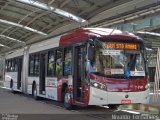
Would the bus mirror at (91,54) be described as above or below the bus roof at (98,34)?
below

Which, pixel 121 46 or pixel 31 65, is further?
pixel 31 65

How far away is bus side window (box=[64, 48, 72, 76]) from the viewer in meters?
16.4

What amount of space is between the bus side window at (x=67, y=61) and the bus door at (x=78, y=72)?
0.51 metres

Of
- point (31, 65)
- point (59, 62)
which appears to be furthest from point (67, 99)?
point (31, 65)

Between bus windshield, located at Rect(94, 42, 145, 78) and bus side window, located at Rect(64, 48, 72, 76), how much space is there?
2.18 metres

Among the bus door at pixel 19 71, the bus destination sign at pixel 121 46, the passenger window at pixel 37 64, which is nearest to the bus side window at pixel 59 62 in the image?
the bus destination sign at pixel 121 46

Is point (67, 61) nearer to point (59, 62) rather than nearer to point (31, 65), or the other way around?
point (59, 62)

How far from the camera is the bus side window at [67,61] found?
16369 mm

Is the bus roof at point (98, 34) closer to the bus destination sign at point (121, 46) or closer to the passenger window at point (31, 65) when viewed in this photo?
the bus destination sign at point (121, 46)

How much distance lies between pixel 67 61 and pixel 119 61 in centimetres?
291

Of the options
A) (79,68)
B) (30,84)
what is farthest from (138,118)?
(30,84)

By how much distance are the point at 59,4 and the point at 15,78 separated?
695 cm

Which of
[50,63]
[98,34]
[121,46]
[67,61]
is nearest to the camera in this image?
[121,46]

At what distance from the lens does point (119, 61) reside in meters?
14.5
